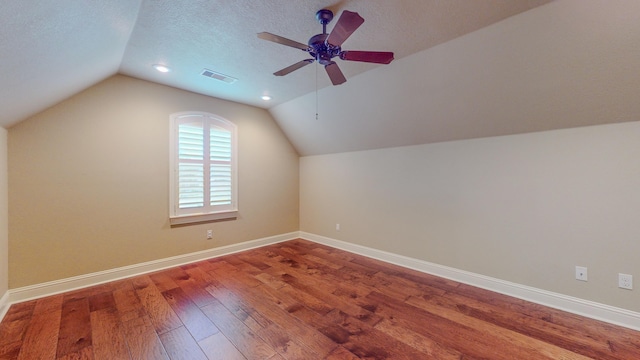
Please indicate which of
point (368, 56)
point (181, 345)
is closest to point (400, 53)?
point (368, 56)

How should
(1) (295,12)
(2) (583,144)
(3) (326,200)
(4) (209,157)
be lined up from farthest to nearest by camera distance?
(3) (326,200)
(4) (209,157)
(2) (583,144)
(1) (295,12)

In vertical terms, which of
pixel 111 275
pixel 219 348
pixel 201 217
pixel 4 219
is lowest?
pixel 219 348

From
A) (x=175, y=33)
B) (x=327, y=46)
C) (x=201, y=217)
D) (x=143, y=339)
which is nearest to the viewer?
(x=327, y=46)

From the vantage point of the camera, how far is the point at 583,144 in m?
2.42

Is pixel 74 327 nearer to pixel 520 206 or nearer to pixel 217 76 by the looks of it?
pixel 217 76

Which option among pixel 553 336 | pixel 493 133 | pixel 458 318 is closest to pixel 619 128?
pixel 493 133

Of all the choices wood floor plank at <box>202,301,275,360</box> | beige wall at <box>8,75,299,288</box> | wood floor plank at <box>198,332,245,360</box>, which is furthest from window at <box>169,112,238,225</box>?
wood floor plank at <box>198,332,245,360</box>

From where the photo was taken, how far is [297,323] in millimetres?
2238

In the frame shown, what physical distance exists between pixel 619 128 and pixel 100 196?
544cm

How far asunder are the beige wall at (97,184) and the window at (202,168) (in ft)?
0.39

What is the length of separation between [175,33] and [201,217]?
8.28 ft

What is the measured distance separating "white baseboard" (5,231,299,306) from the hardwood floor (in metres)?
0.12

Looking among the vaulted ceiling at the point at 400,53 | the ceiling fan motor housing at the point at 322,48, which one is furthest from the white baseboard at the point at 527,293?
the ceiling fan motor housing at the point at 322,48

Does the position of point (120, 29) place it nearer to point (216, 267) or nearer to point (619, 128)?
point (216, 267)
